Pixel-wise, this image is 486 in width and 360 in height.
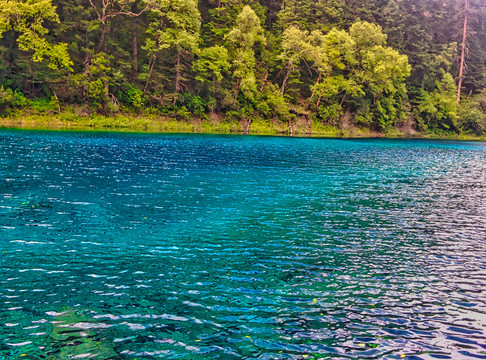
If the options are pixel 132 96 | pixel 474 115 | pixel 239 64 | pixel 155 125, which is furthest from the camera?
pixel 474 115

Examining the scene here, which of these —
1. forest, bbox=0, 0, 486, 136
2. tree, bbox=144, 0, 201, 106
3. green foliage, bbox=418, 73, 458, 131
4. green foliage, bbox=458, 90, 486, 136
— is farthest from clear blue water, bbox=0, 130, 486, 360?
green foliage, bbox=458, 90, 486, 136

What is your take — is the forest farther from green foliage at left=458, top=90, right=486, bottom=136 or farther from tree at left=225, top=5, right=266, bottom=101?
green foliage at left=458, top=90, right=486, bottom=136

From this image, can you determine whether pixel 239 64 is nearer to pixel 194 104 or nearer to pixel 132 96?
pixel 194 104

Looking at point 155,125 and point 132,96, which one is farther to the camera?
point 132,96

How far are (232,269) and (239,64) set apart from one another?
5727 centimetres

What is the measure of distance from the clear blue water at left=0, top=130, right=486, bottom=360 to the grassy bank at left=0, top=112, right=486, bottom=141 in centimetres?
3299

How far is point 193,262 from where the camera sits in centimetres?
1030

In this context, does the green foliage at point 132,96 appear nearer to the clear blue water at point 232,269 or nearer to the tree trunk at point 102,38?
the tree trunk at point 102,38

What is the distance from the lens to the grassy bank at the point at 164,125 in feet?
163

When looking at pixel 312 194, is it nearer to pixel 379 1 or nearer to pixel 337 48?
pixel 337 48

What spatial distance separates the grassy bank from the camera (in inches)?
1957

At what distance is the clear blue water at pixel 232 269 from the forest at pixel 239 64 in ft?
121

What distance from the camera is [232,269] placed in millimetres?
9992

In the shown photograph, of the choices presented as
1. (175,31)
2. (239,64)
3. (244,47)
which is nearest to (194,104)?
(239,64)
